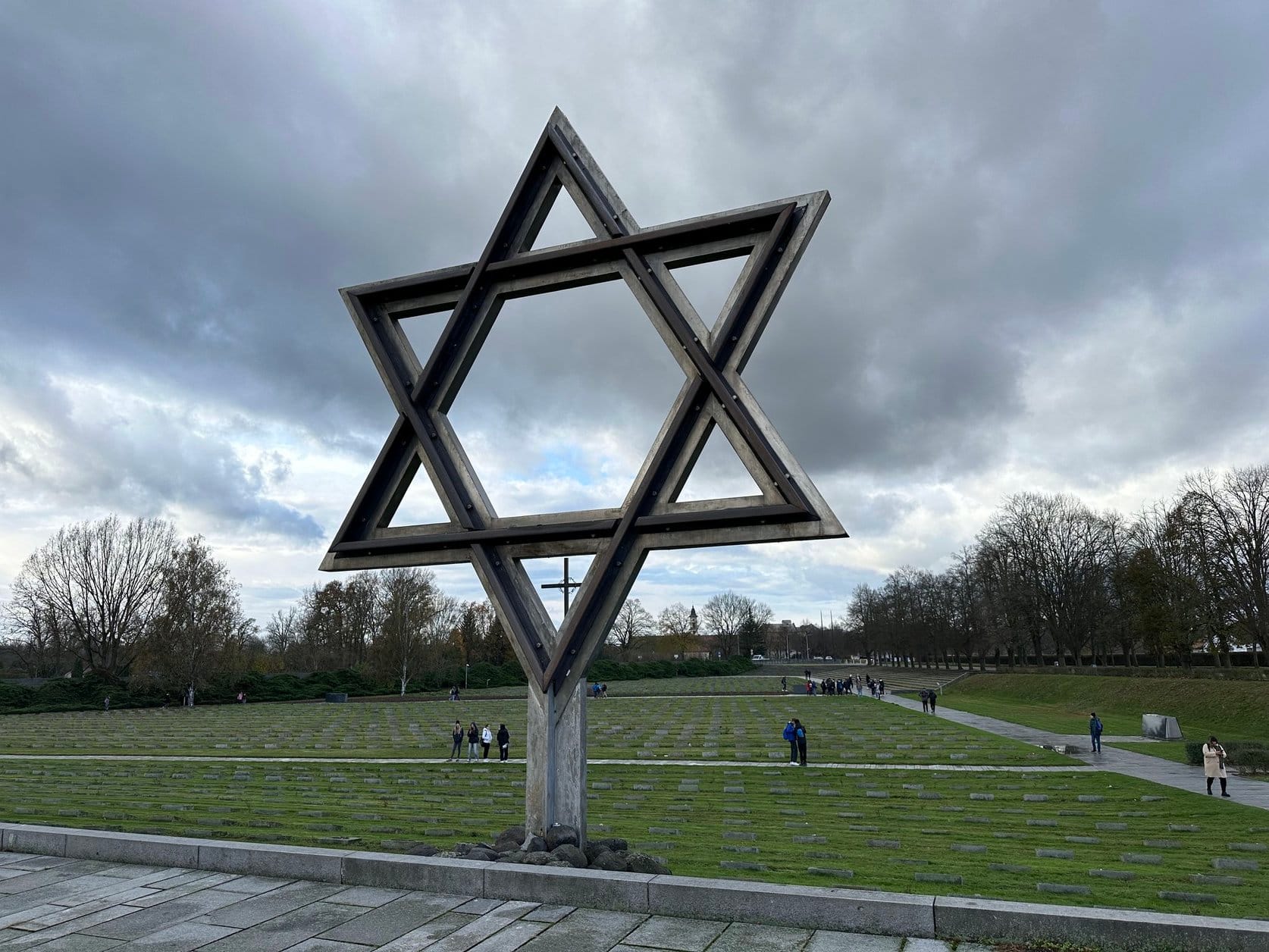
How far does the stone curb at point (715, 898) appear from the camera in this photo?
214 inches

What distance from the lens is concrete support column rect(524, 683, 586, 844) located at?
351 inches

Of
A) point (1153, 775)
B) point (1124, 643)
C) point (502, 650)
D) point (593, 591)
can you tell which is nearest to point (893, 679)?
point (1124, 643)

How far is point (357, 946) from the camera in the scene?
5.91 m

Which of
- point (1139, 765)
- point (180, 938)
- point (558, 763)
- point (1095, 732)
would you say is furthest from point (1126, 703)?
point (180, 938)

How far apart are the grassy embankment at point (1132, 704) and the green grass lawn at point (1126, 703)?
0.04m

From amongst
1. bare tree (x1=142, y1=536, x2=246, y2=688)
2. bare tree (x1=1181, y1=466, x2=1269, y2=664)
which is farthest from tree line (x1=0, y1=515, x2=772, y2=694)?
bare tree (x1=1181, y1=466, x2=1269, y2=664)

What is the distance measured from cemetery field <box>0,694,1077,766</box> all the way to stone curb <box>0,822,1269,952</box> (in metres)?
18.6

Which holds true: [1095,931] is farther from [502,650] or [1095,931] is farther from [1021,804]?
[502,650]

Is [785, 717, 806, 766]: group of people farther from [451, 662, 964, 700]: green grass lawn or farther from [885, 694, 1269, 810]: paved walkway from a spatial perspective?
[451, 662, 964, 700]: green grass lawn

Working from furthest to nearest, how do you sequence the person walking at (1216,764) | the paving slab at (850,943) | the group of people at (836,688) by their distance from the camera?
the group of people at (836,688) → the person walking at (1216,764) → the paving slab at (850,943)

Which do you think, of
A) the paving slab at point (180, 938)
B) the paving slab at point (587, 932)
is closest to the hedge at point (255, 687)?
the paving slab at point (587, 932)

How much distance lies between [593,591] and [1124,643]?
74792 millimetres

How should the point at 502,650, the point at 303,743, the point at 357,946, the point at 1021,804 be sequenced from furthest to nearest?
the point at 502,650 → the point at 303,743 → the point at 1021,804 → the point at 357,946

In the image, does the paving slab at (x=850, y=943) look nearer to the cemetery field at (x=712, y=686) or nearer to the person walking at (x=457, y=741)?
the person walking at (x=457, y=741)
